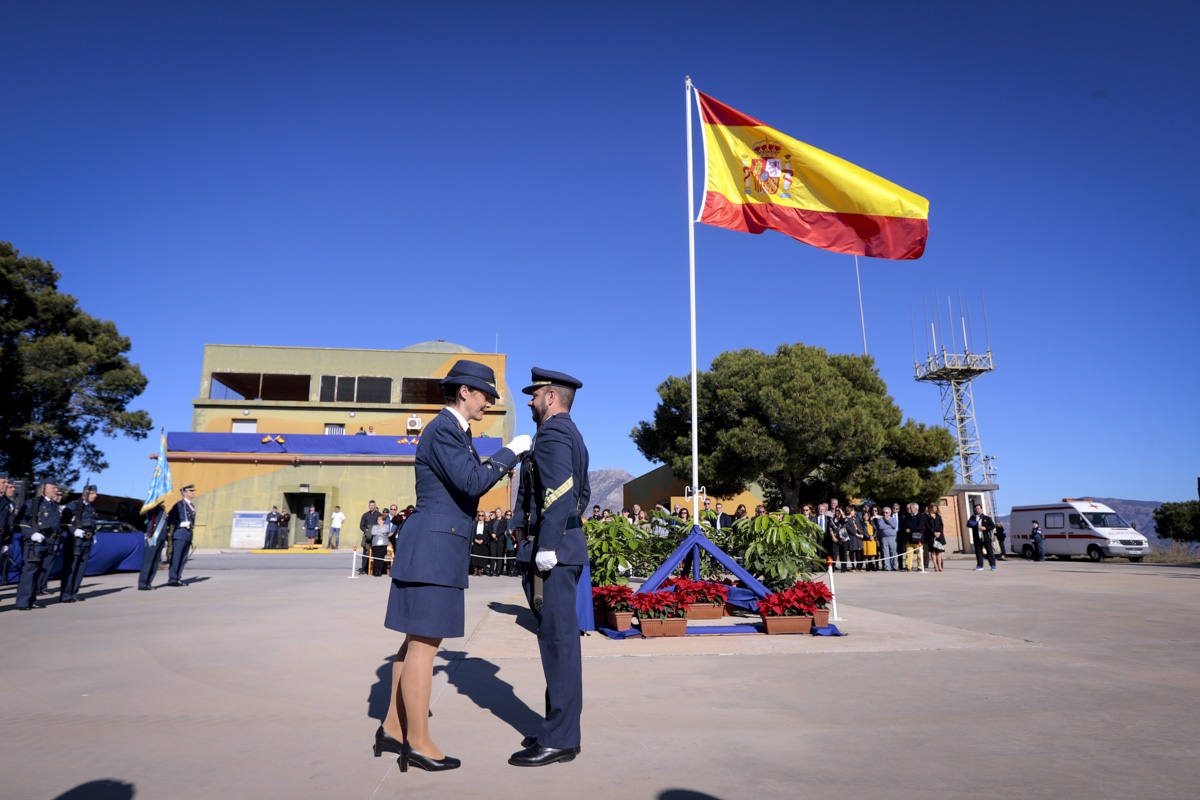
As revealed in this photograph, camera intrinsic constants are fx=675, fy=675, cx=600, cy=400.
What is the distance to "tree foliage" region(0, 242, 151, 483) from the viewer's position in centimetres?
3102

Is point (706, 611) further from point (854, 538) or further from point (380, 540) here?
point (854, 538)

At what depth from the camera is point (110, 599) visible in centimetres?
1041

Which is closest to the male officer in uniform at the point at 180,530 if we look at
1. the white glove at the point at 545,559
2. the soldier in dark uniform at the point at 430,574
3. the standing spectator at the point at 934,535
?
the soldier in dark uniform at the point at 430,574

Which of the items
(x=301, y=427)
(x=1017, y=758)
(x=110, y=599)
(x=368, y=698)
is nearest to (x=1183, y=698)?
(x=1017, y=758)

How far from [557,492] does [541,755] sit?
4.05ft

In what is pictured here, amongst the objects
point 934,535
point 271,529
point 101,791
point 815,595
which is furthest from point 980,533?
point 271,529

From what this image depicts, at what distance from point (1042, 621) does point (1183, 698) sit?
4.00 metres

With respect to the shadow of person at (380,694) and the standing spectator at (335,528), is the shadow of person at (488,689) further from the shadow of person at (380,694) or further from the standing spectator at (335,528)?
the standing spectator at (335,528)

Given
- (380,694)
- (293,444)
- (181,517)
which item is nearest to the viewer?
(380,694)

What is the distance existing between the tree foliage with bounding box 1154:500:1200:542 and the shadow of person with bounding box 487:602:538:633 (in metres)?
45.6

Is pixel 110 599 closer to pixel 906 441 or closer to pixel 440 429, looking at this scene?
pixel 440 429

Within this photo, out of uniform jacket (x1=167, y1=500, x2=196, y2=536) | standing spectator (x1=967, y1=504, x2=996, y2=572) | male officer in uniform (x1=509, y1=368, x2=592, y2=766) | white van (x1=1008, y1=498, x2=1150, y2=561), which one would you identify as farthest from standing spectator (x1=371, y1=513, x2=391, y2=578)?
white van (x1=1008, y1=498, x2=1150, y2=561)

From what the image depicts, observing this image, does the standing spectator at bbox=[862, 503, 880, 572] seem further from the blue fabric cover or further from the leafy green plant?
the blue fabric cover

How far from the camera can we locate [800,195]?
917cm
